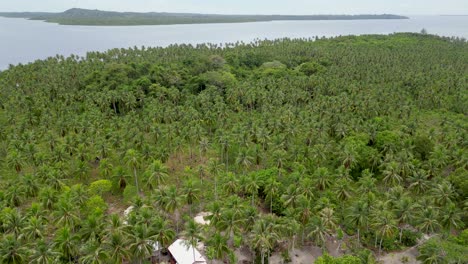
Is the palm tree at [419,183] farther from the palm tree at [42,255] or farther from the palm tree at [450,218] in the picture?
the palm tree at [42,255]

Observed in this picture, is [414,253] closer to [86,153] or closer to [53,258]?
[53,258]

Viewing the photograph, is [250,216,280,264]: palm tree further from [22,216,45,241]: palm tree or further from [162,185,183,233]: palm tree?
[22,216,45,241]: palm tree

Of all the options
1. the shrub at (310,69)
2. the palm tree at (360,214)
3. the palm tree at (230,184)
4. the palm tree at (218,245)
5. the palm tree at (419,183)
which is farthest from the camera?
the shrub at (310,69)

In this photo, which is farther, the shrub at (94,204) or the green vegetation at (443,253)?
the shrub at (94,204)

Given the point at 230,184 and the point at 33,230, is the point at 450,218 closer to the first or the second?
the point at 230,184

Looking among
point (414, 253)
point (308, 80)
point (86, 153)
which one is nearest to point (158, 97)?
point (86, 153)

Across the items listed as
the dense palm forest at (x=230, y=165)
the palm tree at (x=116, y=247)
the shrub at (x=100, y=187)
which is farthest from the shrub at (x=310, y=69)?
the palm tree at (x=116, y=247)
